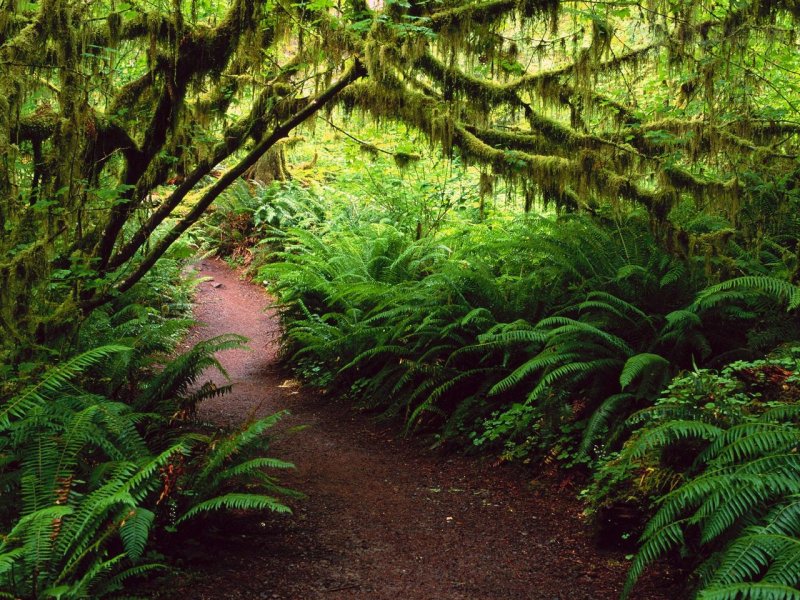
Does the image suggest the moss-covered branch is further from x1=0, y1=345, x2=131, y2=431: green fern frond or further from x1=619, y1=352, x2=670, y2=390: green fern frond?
x1=619, y1=352, x2=670, y2=390: green fern frond

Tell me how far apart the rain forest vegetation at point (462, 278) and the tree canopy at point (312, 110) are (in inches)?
1.1

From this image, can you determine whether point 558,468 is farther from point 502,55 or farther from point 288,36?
point 288,36

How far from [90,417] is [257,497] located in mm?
1136

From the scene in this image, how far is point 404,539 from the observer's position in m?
4.02

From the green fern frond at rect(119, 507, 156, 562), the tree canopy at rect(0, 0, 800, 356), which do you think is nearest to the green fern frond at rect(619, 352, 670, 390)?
the tree canopy at rect(0, 0, 800, 356)

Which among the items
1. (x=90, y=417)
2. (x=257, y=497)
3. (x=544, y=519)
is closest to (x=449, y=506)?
(x=544, y=519)

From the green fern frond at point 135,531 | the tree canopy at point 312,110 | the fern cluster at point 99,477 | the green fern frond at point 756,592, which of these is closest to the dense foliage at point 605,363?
the green fern frond at point 756,592

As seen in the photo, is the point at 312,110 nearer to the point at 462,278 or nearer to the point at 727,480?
the point at 462,278

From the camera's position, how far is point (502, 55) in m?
5.61

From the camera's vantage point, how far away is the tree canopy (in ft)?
15.1

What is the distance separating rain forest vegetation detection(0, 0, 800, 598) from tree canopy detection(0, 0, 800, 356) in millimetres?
29

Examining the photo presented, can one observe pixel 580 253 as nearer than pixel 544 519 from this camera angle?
No

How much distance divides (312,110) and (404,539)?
361 cm

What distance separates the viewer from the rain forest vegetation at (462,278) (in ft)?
10.5
